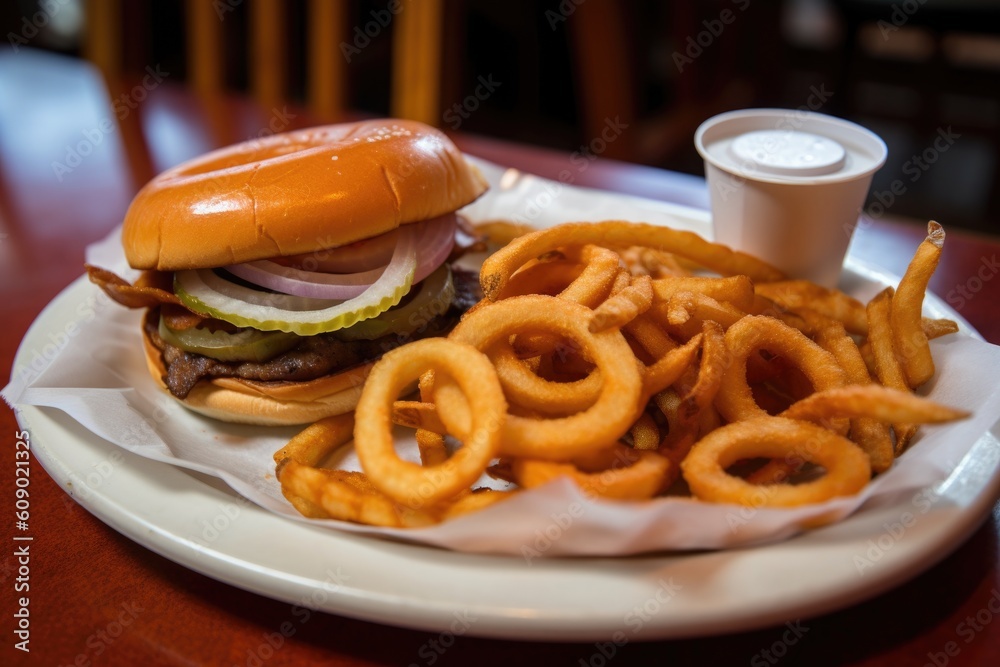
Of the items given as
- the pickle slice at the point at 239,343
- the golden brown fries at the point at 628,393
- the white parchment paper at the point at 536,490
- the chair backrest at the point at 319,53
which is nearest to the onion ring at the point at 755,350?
the golden brown fries at the point at 628,393

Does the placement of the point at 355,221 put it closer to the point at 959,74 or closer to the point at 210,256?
the point at 210,256

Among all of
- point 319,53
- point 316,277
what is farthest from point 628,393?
point 319,53

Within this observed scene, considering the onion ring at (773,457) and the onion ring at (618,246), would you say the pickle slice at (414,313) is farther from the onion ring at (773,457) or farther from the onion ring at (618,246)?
the onion ring at (773,457)

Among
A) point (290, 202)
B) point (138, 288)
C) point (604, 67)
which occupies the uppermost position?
point (290, 202)

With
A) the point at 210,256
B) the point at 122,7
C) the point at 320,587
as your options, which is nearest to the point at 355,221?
the point at 210,256

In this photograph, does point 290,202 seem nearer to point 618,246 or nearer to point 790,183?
point 618,246

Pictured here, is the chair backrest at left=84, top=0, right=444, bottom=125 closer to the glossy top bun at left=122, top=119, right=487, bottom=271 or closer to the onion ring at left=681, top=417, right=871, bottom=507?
the glossy top bun at left=122, top=119, right=487, bottom=271
